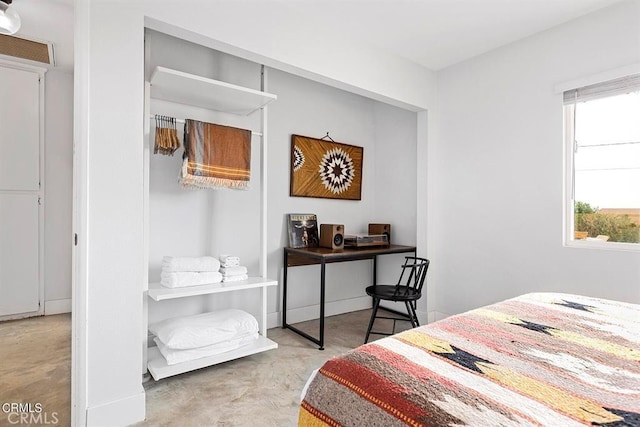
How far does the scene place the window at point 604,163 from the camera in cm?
236

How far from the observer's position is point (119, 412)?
1761mm

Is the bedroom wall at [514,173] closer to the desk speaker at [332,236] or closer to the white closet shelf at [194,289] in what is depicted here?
the desk speaker at [332,236]

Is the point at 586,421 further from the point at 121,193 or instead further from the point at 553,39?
the point at 553,39

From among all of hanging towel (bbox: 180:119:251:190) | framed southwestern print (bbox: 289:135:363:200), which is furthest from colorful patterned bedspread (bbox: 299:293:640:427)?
framed southwestern print (bbox: 289:135:363:200)

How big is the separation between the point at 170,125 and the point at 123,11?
2.48 ft

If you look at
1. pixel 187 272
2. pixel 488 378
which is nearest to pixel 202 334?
pixel 187 272

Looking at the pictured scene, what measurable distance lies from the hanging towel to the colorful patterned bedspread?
1.69 meters

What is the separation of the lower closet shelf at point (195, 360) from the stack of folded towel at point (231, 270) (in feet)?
1.62

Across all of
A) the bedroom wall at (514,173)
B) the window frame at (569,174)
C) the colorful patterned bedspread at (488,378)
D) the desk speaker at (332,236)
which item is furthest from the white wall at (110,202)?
the window frame at (569,174)

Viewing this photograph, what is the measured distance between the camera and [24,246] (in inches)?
137

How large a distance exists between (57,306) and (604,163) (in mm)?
5137

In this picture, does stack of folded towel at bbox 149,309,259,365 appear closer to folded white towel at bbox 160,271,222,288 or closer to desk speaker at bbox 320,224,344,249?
folded white towel at bbox 160,271,222,288

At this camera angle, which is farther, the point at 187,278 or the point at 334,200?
the point at 334,200

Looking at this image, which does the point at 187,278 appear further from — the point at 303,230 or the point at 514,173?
the point at 514,173
